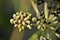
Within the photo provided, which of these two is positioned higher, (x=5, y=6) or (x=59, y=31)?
(x=5, y=6)

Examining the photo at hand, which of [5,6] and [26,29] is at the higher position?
[5,6]

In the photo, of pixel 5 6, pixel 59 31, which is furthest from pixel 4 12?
pixel 59 31

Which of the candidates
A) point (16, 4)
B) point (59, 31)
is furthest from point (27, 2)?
point (59, 31)

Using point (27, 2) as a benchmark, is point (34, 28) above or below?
below

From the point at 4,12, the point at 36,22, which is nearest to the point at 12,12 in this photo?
the point at 4,12

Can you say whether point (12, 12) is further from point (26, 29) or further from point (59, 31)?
point (59, 31)

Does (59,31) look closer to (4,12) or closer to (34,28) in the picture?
(34,28)

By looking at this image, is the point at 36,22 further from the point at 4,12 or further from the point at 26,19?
the point at 4,12
